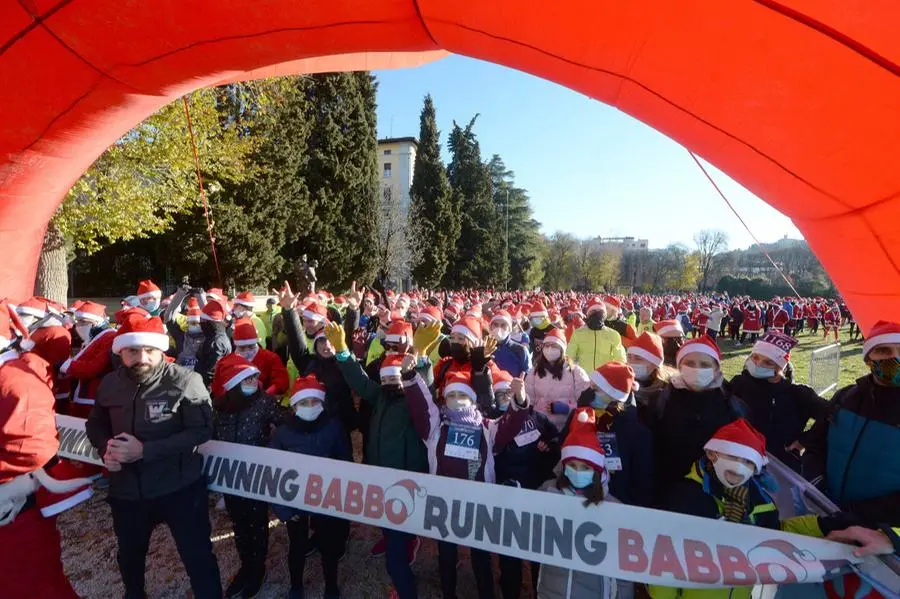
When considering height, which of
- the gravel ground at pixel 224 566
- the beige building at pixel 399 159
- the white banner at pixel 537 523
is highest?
the beige building at pixel 399 159

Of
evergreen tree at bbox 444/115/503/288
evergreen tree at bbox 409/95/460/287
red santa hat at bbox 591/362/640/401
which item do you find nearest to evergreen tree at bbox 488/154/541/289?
evergreen tree at bbox 444/115/503/288

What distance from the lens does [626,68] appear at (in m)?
2.91

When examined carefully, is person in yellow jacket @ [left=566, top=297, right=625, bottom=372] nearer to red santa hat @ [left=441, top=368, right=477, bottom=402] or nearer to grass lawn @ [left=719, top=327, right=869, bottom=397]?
red santa hat @ [left=441, top=368, right=477, bottom=402]

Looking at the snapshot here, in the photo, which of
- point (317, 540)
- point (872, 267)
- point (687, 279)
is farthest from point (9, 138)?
point (687, 279)

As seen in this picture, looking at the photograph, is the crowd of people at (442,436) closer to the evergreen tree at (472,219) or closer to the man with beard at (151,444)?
the man with beard at (151,444)

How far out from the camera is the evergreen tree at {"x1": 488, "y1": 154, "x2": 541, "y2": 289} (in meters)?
48.6

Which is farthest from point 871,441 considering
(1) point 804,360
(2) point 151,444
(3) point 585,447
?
(1) point 804,360

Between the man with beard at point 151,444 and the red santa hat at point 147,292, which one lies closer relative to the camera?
the man with beard at point 151,444

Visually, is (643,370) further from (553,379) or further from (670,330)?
(670,330)

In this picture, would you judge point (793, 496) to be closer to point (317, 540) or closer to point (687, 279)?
point (317, 540)

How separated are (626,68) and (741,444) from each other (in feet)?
7.63

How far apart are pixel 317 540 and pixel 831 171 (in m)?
4.24

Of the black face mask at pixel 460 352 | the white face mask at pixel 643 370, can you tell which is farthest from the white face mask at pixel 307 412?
the white face mask at pixel 643 370

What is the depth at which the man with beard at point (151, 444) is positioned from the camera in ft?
9.70
